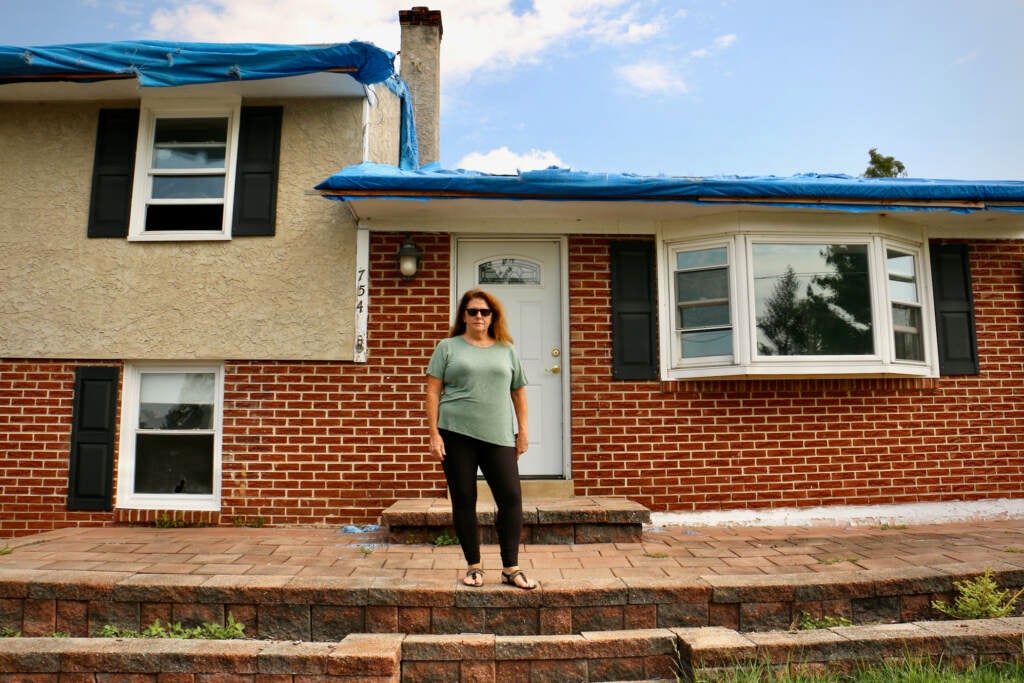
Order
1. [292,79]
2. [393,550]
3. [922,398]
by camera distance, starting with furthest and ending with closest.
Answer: [922,398] < [292,79] < [393,550]

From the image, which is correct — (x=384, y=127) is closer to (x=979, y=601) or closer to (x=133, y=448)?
(x=133, y=448)

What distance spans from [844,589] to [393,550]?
9.46 ft

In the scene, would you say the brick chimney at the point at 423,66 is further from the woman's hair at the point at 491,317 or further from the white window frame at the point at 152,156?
the woman's hair at the point at 491,317

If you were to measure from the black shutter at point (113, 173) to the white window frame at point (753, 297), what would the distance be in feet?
16.3

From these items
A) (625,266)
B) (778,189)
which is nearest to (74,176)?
(625,266)

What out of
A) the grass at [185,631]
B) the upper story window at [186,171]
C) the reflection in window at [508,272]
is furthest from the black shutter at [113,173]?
the grass at [185,631]

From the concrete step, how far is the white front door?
3.12 ft

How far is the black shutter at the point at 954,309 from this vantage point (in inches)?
241

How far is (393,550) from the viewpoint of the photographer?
4613 mm

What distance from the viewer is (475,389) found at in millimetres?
3656

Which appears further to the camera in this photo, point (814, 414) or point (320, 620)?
point (814, 414)

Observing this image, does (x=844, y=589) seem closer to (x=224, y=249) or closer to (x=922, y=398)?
(x=922, y=398)

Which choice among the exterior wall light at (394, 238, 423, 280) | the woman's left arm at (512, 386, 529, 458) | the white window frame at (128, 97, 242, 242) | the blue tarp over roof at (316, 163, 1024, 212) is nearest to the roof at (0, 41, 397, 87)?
the white window frame at (128, 97, 242, 242)

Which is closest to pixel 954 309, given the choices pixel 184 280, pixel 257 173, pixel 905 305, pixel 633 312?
pixel 905 305
